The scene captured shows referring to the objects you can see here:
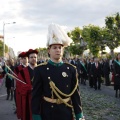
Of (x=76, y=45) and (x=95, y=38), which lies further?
(x=76, y=45)

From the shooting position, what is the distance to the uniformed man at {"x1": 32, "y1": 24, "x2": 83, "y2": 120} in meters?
4.26

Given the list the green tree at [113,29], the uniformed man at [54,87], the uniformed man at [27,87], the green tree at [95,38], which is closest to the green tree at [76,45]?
the green tree at [95,38]

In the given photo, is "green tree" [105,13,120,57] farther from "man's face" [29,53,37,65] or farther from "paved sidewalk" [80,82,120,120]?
"man's face" [29,53,37,65]

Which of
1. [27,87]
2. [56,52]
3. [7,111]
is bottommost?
[7,111]

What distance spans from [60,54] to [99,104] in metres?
8.17

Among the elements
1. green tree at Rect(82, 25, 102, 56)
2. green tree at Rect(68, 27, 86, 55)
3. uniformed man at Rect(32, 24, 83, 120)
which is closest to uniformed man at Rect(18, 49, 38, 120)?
uniformed man at Rect(32, 24, 83, 120)

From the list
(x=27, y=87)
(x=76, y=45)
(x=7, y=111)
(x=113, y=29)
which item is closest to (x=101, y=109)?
(x=7, y=111)

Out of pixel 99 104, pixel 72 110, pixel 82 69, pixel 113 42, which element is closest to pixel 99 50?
pixel 113 42

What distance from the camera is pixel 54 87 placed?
4.26m

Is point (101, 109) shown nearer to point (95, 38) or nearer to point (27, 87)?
point (27, 87)

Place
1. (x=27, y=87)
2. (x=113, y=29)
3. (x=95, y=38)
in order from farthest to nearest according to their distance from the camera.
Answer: (x=95, y=38), (x=113, y=29), (x=27, y=87)


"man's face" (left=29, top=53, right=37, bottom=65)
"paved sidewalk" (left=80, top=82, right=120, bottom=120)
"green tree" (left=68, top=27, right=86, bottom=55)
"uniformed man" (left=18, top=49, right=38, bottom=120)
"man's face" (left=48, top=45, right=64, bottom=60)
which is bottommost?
"paved sidewalk" (left=80, top=82, right=120, bottom=120)

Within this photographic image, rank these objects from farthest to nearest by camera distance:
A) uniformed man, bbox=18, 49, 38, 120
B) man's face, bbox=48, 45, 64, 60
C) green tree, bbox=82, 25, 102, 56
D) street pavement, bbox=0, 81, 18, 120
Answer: green tree, bbox=82, 25, 102, 56 < street pavement, bbox=0, 81, 18, 120 < uniformed man, bbox=18, 49, 38, 120 < man's face, bbox=48, 45, 64, 60

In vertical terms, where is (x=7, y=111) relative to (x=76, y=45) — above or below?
below
